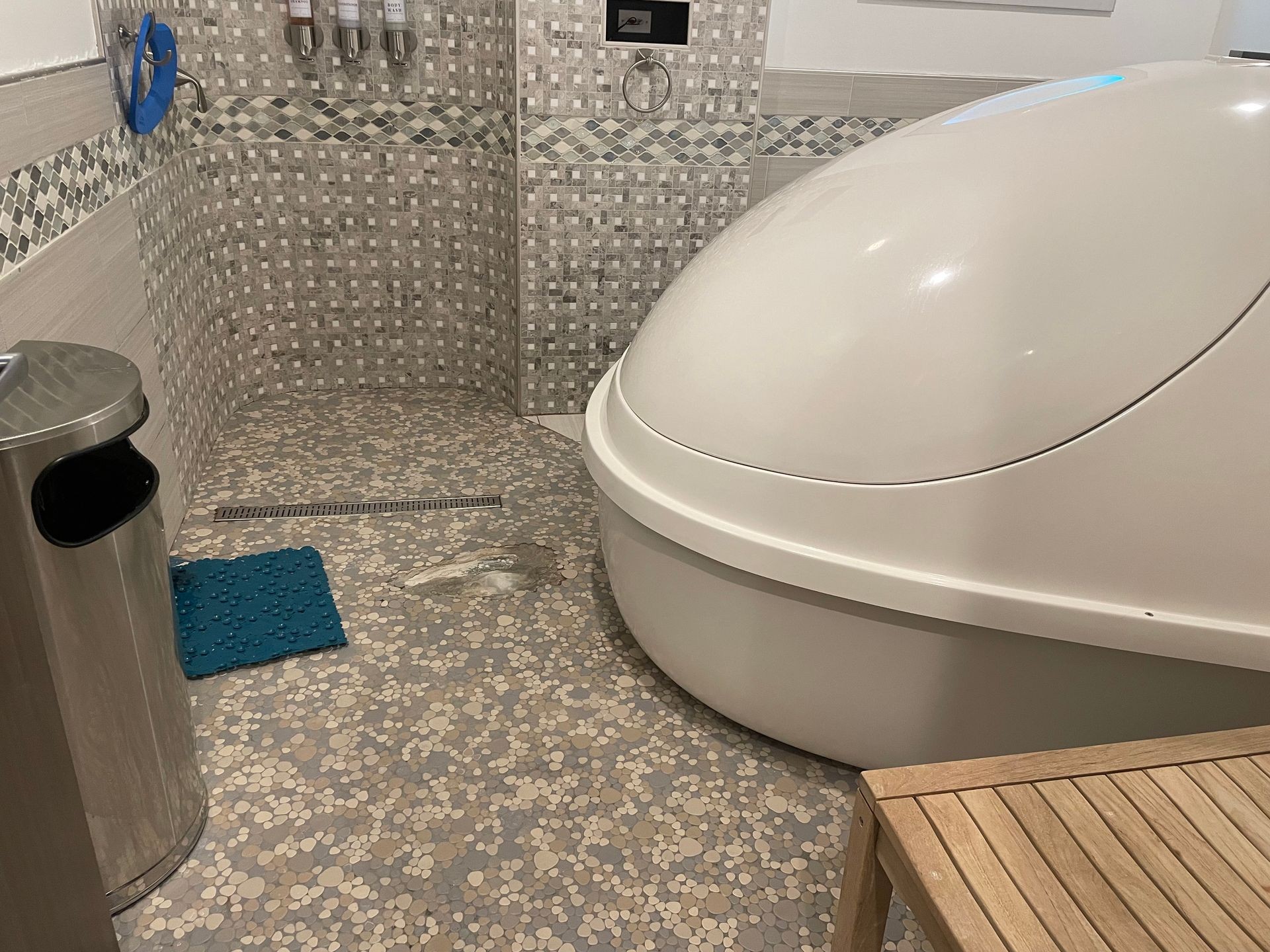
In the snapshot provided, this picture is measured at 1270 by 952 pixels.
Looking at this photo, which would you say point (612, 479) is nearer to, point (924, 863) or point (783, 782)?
point (783, 782)

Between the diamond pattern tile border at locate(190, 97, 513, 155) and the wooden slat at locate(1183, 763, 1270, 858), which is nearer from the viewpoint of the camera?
the wooden slat at locate(1183, 763, 1270, 858)

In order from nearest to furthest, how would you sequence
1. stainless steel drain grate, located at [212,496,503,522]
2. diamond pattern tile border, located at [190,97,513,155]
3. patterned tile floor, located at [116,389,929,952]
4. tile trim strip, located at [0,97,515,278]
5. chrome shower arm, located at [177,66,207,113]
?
patterned tile floor, located at [116,389,929,952] < tile trim strip, located at [0,97,515,278] < stainless steel drain grate, located at [212,496,503,522] < chrome shower arm, located at [177,66,207,113] < diamond pattern tile border, located at [190,97,513,155]

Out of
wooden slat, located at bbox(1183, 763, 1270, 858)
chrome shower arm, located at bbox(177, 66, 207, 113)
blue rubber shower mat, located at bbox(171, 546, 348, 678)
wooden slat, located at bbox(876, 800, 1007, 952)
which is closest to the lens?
wooden slat, located at bbox(876, 800, 1007, 952)

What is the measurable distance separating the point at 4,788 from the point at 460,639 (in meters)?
0.96

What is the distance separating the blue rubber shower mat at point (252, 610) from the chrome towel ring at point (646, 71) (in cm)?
157

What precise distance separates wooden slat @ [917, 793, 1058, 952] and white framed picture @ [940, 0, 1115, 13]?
2.75m

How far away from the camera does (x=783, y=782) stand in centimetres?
169

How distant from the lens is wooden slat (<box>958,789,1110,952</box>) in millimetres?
912

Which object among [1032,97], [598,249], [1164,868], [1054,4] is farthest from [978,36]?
[1164,868]

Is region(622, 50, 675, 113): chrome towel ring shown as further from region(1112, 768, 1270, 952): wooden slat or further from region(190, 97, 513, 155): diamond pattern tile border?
region(1112, 768, 1270, 952): wooden slat

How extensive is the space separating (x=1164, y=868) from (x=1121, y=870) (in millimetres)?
46

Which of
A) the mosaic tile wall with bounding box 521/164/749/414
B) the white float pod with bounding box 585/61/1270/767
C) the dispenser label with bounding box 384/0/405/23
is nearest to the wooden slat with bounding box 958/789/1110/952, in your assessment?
the white float pod with bounding box 585/61/1270/767

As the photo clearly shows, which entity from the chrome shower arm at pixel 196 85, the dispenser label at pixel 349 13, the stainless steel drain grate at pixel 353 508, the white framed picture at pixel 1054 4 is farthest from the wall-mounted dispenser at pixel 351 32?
the white framed picture at pixel 1054 4

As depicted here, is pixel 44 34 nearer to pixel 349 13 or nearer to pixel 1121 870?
pixel 349 13
